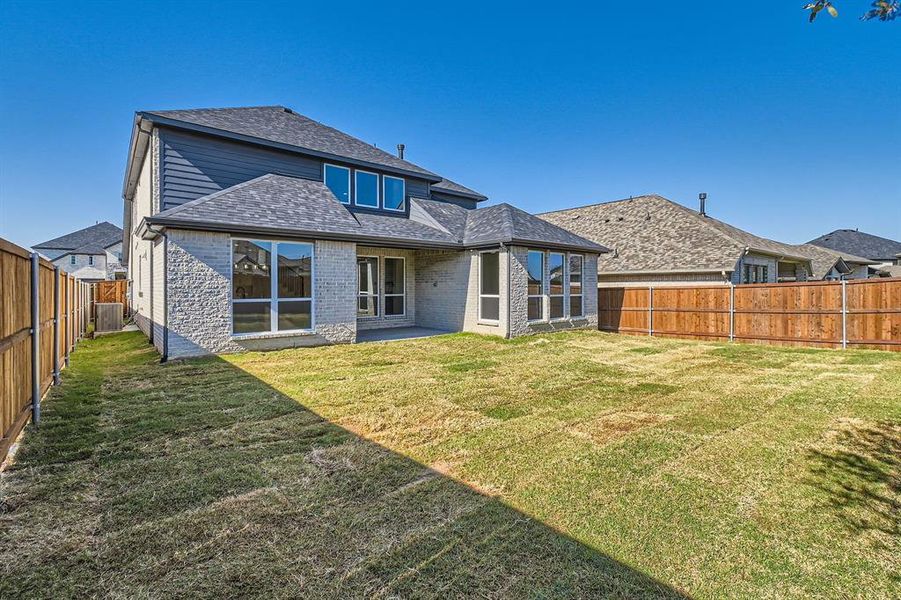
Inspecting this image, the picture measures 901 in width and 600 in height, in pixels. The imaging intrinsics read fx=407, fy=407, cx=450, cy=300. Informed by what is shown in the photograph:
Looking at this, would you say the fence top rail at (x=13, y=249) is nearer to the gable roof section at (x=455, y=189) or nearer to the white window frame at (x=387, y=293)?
the white window frame at (x=387, y=293)

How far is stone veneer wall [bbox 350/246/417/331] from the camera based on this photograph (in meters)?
14.3

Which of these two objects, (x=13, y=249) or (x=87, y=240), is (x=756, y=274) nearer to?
(x=13, y=249)

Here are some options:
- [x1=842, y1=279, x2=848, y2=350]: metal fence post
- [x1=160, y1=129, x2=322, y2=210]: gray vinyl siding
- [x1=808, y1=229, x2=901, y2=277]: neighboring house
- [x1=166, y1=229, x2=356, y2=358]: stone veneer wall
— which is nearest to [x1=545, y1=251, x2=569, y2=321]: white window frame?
[x1=842, y1=279, x2=848, y2=350]: metal fence post

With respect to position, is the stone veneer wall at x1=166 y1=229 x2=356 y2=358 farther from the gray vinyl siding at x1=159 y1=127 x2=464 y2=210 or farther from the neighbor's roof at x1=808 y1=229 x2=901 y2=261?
the neighbor's roof at x1=808 y1=229 x2=901 y2=261

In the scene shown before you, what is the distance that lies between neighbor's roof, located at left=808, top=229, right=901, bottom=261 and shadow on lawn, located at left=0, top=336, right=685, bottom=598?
49.5 m

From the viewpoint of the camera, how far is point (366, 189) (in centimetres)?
1397

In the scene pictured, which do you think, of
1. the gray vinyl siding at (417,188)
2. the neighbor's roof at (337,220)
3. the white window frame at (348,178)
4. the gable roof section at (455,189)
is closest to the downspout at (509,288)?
the neighbor's roof at (337,220)

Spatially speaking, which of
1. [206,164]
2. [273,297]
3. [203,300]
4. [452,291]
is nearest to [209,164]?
[206,164]

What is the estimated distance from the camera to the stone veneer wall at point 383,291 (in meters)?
14.3

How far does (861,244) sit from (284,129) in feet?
168

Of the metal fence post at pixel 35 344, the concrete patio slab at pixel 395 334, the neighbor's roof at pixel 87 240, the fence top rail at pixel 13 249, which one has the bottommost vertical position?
the concrete patio slab at pixel 395 334

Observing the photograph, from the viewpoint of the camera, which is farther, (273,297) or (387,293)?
(387,293)

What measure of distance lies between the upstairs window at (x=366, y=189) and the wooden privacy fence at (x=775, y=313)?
9260mm

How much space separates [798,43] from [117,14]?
16755mm
